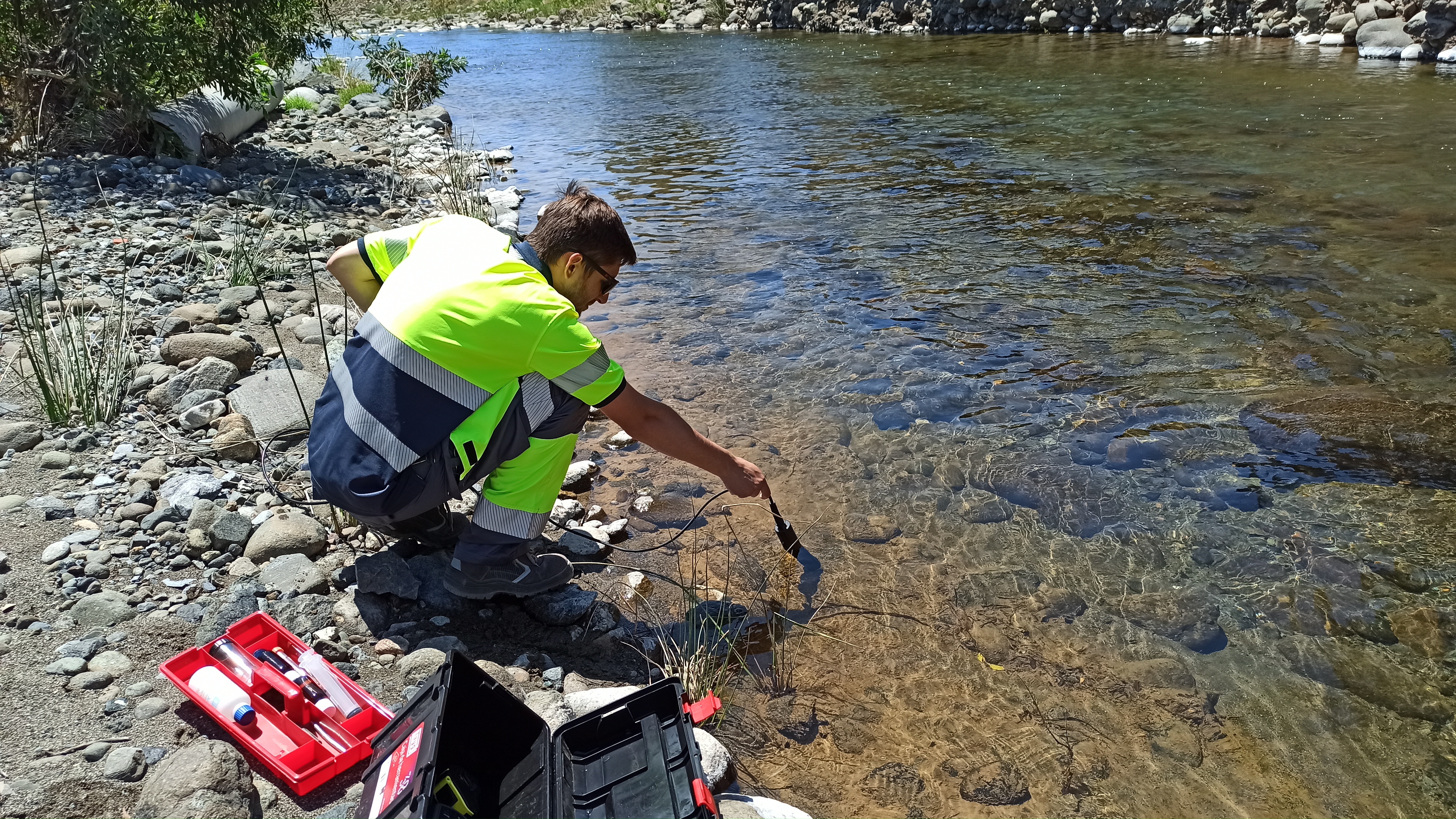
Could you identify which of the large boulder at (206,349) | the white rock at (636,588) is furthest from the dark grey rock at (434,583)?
the large boulder at (206,349)

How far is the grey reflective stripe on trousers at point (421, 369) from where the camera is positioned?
2953 millimetres

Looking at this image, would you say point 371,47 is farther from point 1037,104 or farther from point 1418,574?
point 1418,574

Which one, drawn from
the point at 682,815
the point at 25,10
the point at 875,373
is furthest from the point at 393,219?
the point at 682,815

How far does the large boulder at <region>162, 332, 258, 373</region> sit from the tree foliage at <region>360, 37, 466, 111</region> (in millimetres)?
12930

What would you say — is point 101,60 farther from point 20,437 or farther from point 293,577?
point 293,577

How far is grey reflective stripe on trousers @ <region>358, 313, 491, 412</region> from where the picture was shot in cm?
295

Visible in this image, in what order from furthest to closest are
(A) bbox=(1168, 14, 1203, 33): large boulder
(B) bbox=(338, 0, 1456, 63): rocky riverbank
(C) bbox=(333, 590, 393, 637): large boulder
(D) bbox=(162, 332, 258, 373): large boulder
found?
(A) bbox=(1168, 14, 1203, 33): large boulder, (B) bbox=(338, 0, 1456, 63): rocky riverbank, (D) bbox=(162, 332, 258, 373): large boulder, (C) bbox=(333, 590, 393, 637): large boulder

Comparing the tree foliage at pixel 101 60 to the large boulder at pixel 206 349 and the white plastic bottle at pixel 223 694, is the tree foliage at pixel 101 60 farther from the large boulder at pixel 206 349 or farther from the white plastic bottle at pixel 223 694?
the white plastic bottle at pixel 223 694

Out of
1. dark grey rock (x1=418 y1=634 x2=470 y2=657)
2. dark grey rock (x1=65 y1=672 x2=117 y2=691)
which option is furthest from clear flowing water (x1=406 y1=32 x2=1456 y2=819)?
dark grey rock (x1=65 y1=672 x2=117 y2=691)

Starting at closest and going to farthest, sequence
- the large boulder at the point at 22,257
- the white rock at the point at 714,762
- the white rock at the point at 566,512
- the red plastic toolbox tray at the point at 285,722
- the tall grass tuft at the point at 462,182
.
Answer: the red plastic toolbox tray at the point at 285,722 < the white rock at the point at 714,762 < the white rock at the point at 566,512 < the large boulder at the point at 22,257 < the tall grass tuft at the point at 462,182

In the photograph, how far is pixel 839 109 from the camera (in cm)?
1596

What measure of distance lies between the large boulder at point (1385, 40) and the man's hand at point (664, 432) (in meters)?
19.9

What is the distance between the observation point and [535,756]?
2506mm

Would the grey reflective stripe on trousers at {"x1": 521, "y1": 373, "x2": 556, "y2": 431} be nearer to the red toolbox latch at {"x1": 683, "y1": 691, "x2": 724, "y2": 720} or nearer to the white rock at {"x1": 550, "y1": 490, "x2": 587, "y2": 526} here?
the red toolbox latch at {"x1": 683, "y1": 691, "x2": 724, "y2": 720}
